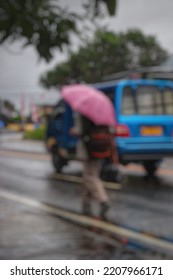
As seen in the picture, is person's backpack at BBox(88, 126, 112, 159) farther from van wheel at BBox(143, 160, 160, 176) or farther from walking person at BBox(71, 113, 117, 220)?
van wheel at BBox(143, 160, 160, 176)

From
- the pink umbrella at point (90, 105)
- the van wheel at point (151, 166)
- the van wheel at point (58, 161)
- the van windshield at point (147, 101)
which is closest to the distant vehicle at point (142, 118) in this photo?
the van windshield at point (147, 101)

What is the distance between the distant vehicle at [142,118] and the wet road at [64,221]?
707 mm

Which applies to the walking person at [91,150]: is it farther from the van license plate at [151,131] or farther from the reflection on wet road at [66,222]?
the van license plate at [151,131]

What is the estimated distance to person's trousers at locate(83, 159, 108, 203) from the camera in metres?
8.57

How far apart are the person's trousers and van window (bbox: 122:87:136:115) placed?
4.00 metres

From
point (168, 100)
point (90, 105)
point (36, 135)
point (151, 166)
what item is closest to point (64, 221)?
point (90, 105)

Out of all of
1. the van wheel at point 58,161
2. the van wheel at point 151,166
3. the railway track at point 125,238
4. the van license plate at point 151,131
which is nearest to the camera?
the railway track at point 125,238

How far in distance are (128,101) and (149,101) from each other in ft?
1.71

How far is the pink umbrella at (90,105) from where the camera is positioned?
8.60 metres

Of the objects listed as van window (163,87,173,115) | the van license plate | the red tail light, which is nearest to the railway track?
the red tail light

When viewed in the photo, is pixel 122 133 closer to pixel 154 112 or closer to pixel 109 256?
pixel 154 112

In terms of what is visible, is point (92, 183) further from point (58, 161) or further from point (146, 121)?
point (58, 161)

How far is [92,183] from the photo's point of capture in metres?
8.66

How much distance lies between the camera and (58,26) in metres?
3.51
